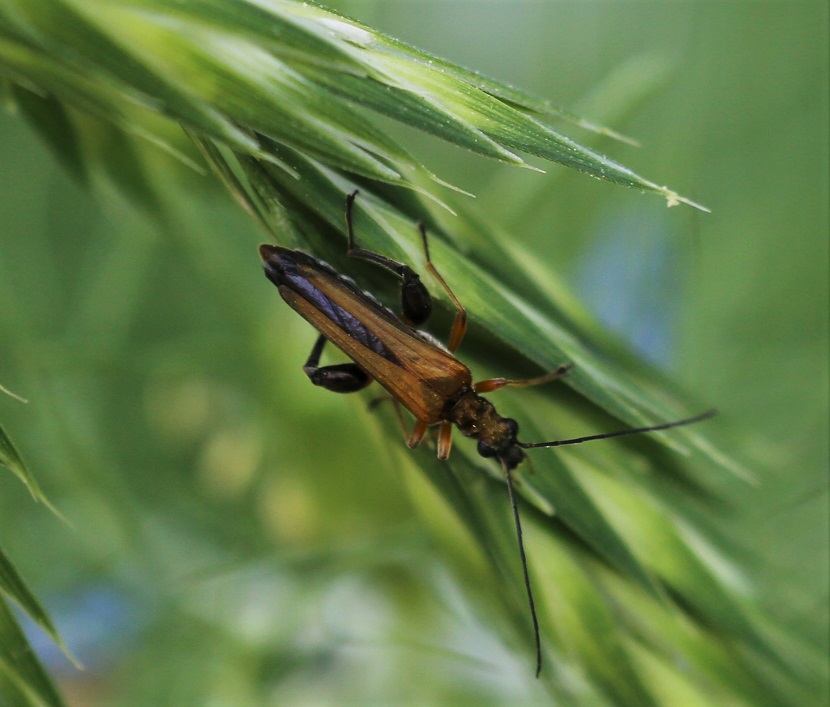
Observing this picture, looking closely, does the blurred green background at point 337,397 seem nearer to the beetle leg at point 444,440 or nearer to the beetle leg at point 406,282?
the beetle leg at point 406,282

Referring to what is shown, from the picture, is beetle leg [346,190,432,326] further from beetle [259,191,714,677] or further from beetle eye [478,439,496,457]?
beetle eye [478,439,496,457]

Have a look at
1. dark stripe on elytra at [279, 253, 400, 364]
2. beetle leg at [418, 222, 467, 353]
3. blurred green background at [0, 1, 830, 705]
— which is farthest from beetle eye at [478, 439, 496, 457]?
blurred green background at [0, 1, 830, 705]

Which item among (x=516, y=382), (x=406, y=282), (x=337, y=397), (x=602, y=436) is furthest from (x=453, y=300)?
(x=337, y=397)

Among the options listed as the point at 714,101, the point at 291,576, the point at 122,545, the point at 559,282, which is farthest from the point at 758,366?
the point at 122,545

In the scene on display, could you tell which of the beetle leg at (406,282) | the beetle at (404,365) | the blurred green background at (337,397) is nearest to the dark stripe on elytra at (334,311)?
the beetle at (404,365)

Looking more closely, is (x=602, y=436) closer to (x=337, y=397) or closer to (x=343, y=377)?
(x=343, y=377)

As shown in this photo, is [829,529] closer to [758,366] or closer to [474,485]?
[758,366]
